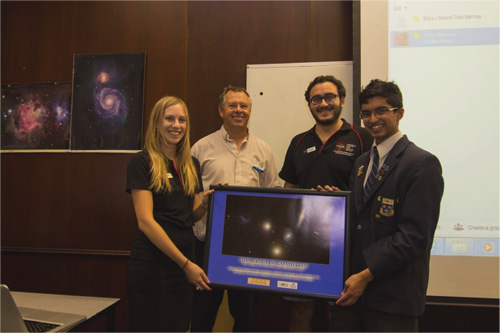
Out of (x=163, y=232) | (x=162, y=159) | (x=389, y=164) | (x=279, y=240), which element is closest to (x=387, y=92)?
(x=389, y=164)

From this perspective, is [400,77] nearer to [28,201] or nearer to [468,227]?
[468,227]

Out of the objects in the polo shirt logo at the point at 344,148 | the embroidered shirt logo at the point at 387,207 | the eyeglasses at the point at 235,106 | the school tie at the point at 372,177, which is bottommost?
the embroidered shirt logo at the point at 387,207

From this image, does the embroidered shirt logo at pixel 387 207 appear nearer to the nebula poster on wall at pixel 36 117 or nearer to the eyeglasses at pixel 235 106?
the eyeglasses at pixel 235 106

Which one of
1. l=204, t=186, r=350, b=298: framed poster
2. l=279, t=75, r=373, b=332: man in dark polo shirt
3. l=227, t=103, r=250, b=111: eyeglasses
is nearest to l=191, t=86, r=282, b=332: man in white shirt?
l=227, t=103, r=250, b=111: eyeglasses

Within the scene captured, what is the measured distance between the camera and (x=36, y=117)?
3.15 metres

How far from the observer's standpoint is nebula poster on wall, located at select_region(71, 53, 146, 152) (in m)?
2.96

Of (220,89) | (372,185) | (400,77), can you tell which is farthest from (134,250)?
(400,77)

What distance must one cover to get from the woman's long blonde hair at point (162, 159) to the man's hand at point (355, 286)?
932mm

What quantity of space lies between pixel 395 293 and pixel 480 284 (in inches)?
50.9

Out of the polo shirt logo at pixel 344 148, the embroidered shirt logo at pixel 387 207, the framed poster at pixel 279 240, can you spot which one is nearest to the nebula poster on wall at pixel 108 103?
the framed poster at pixel 279 240

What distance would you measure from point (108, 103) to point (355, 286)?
2.69m

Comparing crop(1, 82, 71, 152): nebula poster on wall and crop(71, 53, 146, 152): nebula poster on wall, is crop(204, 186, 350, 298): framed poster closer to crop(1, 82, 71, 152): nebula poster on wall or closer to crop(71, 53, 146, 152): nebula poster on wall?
crop(71, 53, 146, 152): nebula poster on wall

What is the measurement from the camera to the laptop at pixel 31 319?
104cm

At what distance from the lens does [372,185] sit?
1.42 meters
